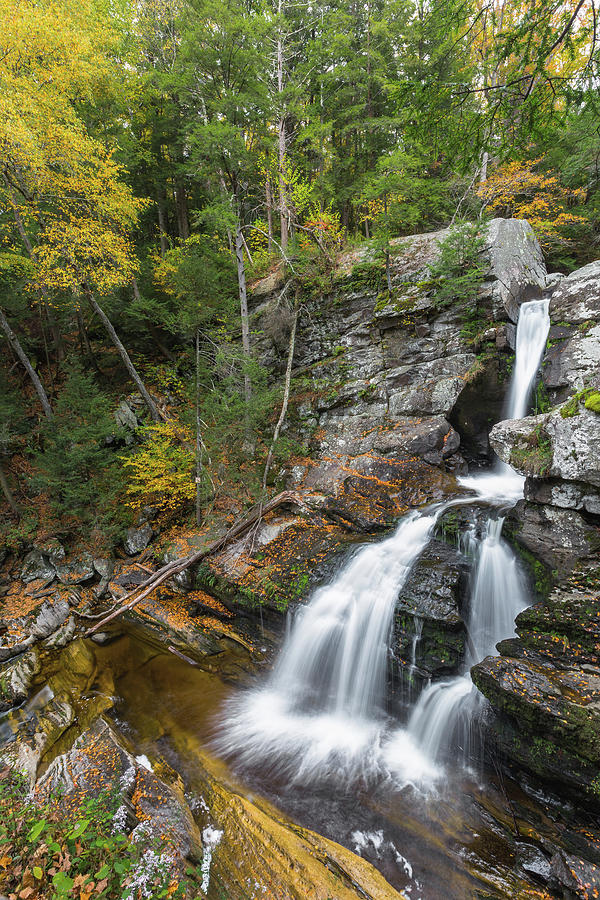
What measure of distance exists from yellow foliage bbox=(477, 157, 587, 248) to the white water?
381 inches

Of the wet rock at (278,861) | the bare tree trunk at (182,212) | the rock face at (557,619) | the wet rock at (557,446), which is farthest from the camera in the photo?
the bare tree trunk at (182,212)

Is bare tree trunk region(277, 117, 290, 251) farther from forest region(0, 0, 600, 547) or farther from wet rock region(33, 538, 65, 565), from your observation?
wet rock region(33, 538, 65, 565)

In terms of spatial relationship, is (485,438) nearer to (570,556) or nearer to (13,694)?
(570,556)

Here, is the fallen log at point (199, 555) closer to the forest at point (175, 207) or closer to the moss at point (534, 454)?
the forest at point (175, 207)

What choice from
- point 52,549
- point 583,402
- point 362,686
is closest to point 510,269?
point 583,402

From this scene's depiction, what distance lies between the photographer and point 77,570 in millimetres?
8883

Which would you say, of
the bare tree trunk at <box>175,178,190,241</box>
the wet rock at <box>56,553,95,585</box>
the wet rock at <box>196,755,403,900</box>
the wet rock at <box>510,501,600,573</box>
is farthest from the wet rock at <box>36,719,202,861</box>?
the bare tree trunk at <box>175,178,190,241</box>

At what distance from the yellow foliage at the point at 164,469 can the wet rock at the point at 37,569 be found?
2.34 meters

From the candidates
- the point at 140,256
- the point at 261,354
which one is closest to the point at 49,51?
the point at 140,256

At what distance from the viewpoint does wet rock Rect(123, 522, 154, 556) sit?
9414 mm

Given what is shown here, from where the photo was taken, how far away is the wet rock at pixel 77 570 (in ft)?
28.2

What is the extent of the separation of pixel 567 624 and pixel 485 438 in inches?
214

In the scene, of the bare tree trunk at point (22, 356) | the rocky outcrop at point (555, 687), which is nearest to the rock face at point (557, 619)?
the rocky outcrop at point (555, 687)

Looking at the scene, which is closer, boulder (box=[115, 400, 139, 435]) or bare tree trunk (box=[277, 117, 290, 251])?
bare tree trunk (box=[277, 117, 290, 251])
